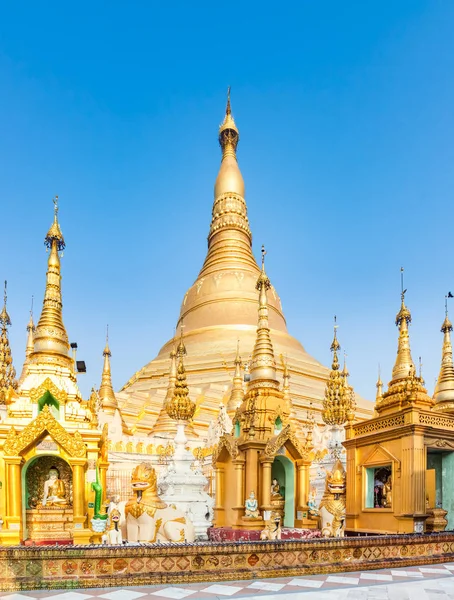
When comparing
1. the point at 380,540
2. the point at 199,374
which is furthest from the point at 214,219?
the point at 380,540

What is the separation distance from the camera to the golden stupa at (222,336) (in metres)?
29.5

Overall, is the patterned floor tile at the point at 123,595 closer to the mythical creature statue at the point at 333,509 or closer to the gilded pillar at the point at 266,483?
the mythical creature statue at the point at 333,509

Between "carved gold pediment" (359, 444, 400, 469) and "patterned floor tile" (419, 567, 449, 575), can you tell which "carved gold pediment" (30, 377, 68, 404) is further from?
"patterned floor tile" (419, 567, 449, 575)

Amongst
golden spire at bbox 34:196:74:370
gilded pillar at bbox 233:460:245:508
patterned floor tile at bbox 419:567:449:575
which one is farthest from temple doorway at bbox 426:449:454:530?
golden spire at bbox 34:196:74:370

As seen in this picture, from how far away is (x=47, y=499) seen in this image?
408 inches

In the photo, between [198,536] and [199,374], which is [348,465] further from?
[199,374]

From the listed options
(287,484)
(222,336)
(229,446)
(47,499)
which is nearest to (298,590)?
(47,499)

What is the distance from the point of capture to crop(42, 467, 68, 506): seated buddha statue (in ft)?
33.9

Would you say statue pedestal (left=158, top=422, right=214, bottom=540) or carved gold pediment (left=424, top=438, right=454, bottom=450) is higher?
carved gold pediment (left=424, top=438, right=454, bottom=450)

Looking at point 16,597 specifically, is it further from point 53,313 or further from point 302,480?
point 302,480

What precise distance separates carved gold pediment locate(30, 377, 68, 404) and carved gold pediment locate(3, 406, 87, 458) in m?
0.54

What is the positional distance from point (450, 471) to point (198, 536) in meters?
5.86

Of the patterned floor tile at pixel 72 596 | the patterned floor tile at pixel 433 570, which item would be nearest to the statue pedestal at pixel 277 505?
the patterned floor tile at pixel 433 570

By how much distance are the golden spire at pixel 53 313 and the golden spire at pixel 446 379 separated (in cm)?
1121
